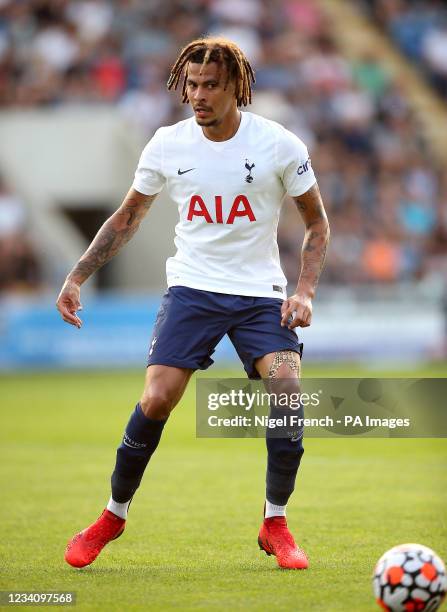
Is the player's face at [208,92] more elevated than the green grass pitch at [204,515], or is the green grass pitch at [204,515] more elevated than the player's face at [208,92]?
the player's face at [208,92]

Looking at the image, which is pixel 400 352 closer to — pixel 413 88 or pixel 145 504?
pixel 413 88

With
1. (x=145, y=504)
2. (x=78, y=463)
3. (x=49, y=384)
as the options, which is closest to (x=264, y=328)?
(x=145, y=504)

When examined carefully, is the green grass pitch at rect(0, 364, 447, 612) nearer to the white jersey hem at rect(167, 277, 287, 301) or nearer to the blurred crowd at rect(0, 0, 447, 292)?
the white jersey hem at rect(167, 277, 287, 301)

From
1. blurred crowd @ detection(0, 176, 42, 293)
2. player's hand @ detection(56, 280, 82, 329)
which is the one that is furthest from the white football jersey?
blurred crowd @ detection(0, 176, 42, 293)

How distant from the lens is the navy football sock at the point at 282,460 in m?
6.23

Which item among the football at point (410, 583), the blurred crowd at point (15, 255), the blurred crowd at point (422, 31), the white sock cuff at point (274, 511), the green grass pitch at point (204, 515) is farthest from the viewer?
the blurred crowd at point (422, 31)

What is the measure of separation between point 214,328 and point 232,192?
2.27 feet

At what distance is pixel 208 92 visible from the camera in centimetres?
618

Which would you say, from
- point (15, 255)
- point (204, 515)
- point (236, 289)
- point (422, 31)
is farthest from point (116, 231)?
point (422, 31)

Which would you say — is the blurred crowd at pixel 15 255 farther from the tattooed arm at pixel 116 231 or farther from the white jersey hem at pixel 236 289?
the white jersey hem at pixel 236 289

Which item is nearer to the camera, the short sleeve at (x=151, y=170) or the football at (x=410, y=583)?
the football at (x=410, y=583)

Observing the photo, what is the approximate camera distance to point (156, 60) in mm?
22578

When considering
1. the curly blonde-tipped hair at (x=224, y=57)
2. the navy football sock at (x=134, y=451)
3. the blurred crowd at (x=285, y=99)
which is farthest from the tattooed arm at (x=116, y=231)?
the blurred crowd at (x=285, y=99)

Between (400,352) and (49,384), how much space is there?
6319 millimetres
